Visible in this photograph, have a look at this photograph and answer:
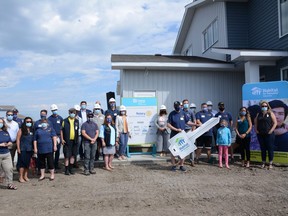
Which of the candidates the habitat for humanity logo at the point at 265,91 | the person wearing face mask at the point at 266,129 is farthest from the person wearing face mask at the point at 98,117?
the habitat for humanity logo at the point at 265,91

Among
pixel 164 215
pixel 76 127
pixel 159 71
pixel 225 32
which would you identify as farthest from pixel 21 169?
pixel 225 32

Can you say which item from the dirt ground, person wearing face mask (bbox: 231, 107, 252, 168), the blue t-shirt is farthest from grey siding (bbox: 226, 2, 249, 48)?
the blue t-shirt

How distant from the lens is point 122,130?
10609 mm

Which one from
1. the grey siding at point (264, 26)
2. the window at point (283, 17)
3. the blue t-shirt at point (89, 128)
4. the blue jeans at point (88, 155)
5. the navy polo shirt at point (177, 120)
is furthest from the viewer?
the grey siding at point (264, 26)

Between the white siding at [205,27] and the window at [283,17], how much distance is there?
2.94m

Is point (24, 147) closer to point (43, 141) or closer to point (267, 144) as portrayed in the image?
point (43, 141)

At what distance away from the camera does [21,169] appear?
323 inches

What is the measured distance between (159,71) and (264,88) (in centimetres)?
462

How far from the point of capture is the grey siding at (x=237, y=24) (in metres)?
14.8

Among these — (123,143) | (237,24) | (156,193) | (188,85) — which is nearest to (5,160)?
(156,193)

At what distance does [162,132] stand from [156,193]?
15.4 ft

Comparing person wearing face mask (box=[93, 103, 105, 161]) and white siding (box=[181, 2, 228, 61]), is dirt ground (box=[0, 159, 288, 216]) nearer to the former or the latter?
person wearing face mask (box=[93, 103, 105, 161])

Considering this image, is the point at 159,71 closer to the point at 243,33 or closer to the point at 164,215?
the point at 243,33

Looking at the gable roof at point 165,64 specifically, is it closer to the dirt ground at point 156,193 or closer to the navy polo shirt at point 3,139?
the dirt ground at point 156,193
